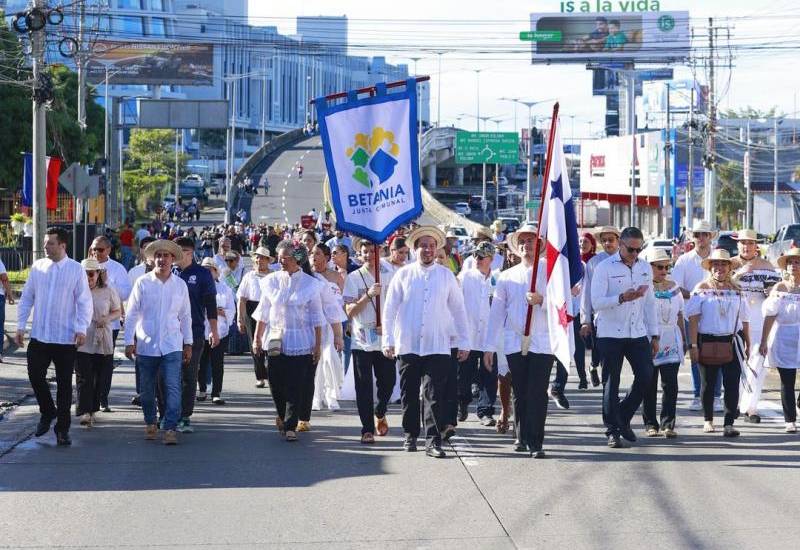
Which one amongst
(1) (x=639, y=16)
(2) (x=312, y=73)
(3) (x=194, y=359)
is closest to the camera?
(3) (x=194, y=359)

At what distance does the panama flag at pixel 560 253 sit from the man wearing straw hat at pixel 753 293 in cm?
267

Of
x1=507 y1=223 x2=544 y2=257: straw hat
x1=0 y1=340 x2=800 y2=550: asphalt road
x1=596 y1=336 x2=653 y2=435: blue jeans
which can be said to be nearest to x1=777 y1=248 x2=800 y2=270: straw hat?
x1=0 y1=340 x2=800 y2=550: asphalt road

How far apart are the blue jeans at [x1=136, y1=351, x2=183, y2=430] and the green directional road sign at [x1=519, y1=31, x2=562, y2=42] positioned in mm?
99790

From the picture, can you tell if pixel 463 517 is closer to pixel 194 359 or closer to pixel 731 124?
pixel 194 359

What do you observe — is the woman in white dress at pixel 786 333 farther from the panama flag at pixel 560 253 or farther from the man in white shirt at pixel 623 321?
the panama flag at pixel 560 253

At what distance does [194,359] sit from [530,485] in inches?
166

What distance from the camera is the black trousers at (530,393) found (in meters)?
11.1

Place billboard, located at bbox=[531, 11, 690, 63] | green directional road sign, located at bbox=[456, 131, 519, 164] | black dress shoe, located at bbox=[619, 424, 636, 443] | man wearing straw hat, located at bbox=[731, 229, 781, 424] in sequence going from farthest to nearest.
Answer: billboard, located at bbox=[531, 11, 690, 63] < green directional road sign, located at bbox=[456, 131, 519, 164] < man wearing straw hat, located at bbox=[731, 229, 781, 424] < black dress shoe, located at bbox=[619, 424, 636, 443]

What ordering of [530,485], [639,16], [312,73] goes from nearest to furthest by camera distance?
1. [530,485]
2. [639,16]
3. [312,73]

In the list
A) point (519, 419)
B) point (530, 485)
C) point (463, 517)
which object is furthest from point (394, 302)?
Result: point (463, 517)

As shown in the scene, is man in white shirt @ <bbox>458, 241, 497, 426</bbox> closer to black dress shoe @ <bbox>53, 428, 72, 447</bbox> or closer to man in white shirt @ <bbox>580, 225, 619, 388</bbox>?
man in white shirt @ <bbox>580, 225, 619, 388</bbox>

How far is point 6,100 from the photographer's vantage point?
5084 cm

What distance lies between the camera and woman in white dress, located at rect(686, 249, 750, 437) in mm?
12484

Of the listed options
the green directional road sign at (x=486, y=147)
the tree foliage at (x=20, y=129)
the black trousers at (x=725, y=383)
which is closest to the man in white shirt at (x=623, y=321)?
the black trousers at (x=725, y=383)
